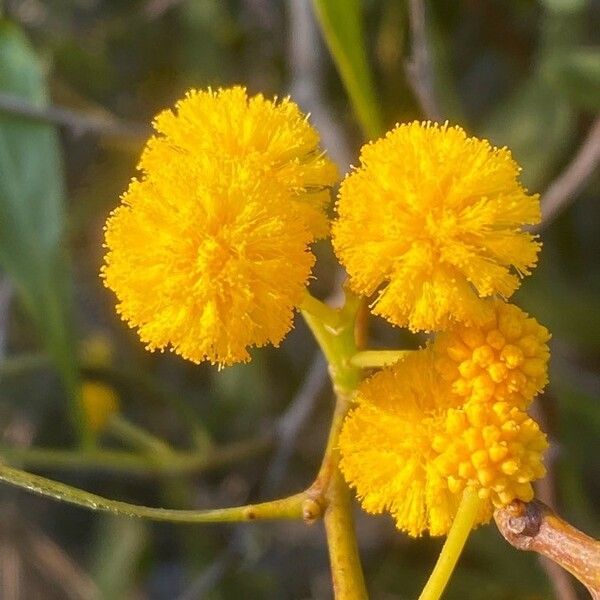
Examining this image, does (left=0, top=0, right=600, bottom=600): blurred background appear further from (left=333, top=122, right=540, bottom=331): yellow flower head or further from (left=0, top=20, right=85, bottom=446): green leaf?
(left=333, top=122, right=540, bottom=331): yellow flower head

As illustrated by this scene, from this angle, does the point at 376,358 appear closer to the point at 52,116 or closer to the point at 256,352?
the point at 52,116

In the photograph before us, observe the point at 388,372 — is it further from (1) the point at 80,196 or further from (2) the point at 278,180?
(1) the point at 80,196

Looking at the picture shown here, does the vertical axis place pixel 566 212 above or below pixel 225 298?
above

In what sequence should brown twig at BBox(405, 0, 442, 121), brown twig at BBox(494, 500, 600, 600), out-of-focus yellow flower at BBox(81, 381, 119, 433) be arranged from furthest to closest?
out-of-focus yellow flower at BBox(81, 381, 119, 433), brown twig at BBox(405, 0, 442, 121), brown twig at BBox(494, 500, 600, 600)

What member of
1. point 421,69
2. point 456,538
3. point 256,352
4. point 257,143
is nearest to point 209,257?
point 257,143

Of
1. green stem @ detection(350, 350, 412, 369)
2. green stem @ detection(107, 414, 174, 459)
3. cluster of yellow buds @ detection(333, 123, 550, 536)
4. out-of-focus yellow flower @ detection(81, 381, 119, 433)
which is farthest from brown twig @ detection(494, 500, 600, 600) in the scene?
out-of-focus yellow flower @ detection(81, 381, 119, 433)

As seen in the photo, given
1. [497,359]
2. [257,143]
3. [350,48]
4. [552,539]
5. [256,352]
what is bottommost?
[552,539]

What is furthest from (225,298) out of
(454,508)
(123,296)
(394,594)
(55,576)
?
(55,576)
